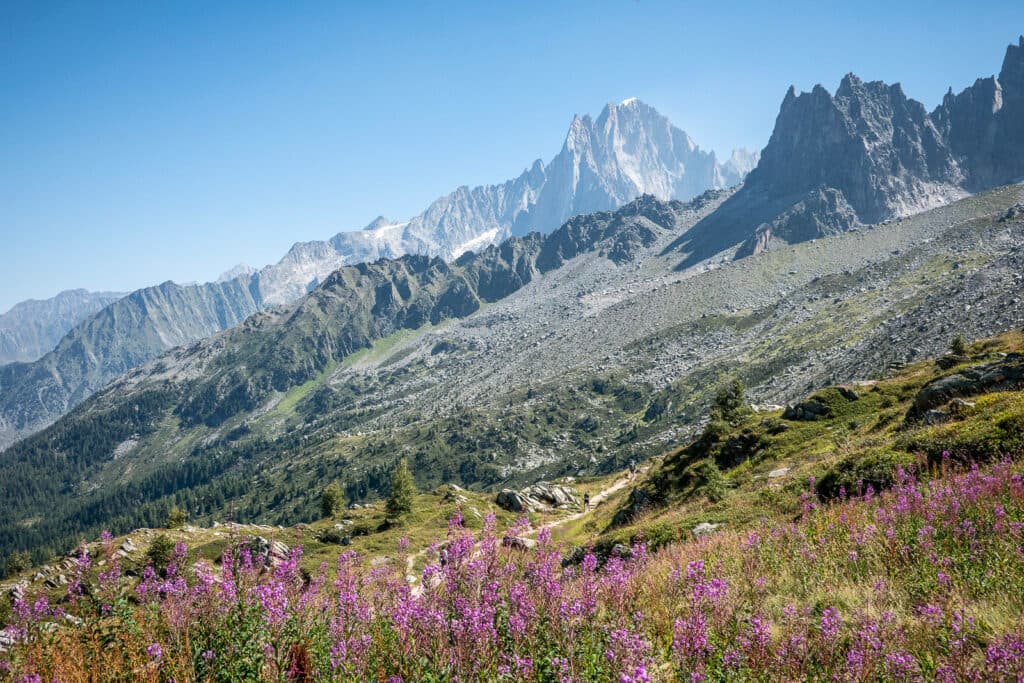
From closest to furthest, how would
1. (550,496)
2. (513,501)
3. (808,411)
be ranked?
(808,411) < (513,501) < (550,496)

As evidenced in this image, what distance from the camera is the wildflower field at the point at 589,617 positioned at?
18.5ft

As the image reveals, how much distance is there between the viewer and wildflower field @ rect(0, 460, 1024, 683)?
5.62 metres

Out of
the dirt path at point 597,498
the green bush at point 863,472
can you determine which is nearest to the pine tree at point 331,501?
the dirt path at point 597,498

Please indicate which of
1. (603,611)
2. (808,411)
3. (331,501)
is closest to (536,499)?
(331,501)

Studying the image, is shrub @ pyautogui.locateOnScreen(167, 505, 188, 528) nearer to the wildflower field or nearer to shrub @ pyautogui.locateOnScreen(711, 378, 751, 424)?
the wildflower field

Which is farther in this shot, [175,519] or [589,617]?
[175,519]

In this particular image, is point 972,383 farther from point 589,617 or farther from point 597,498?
point 597,498

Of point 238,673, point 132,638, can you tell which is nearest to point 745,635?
point 238,673

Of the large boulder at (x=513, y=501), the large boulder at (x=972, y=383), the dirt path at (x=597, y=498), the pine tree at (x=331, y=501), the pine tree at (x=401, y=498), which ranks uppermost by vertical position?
the large boulder at (x=972, y=383)

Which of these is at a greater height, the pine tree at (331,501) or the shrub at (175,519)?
the shrub at (175,519)

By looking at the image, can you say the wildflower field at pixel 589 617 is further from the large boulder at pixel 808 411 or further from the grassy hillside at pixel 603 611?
the large boulder at pixel 808 411

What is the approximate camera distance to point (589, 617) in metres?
6.32

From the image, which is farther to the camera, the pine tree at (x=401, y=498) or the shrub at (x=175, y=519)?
the shrub at (x=175, y=519)

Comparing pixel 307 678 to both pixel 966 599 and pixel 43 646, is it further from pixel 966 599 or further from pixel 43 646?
pixel 966 599
